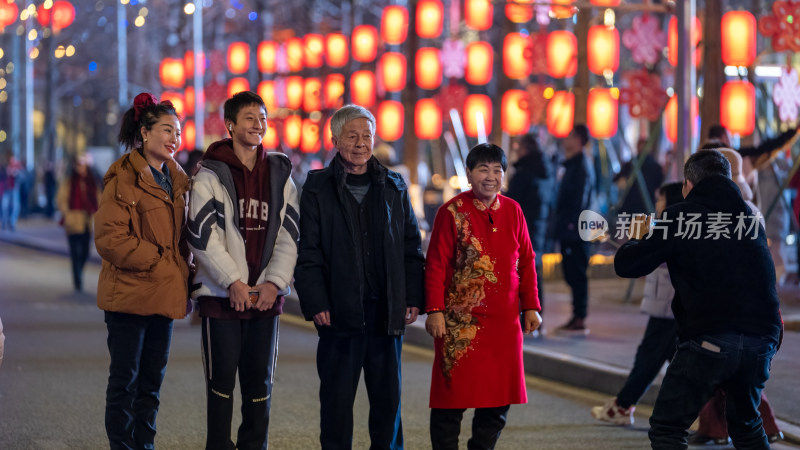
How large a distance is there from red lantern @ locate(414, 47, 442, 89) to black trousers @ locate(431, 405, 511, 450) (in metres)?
20.8

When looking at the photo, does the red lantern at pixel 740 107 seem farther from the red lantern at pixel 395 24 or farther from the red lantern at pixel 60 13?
the red lantern at pixel 60 13

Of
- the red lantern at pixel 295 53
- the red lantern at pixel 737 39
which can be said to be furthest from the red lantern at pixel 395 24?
the red lantern at pixel 737 39

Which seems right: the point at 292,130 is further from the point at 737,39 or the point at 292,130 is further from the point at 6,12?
the point at 737,39

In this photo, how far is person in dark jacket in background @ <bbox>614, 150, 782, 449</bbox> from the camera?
5.00 meters

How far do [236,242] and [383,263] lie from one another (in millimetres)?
678

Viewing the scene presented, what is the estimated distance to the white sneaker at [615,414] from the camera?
7.49 metres

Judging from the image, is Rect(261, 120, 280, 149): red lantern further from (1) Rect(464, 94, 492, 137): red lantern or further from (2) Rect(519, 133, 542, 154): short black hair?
(2) Rect(519, 133, 542, 154): short black hair

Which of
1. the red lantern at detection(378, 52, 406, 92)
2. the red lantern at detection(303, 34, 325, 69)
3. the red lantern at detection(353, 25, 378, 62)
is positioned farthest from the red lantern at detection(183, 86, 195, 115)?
the red lantern at detection(378, 52, 406, 92)

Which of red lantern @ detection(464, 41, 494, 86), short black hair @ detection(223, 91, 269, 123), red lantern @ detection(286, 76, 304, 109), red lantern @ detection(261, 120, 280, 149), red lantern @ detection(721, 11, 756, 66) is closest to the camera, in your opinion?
short black hair @ detection(223, 91, 269, 123)

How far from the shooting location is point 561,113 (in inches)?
911

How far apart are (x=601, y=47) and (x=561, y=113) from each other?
2657mm

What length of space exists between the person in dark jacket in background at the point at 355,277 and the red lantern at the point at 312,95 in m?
27.0

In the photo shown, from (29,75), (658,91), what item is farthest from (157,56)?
(658,91)

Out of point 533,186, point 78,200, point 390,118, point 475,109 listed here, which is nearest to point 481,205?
point 533,186
